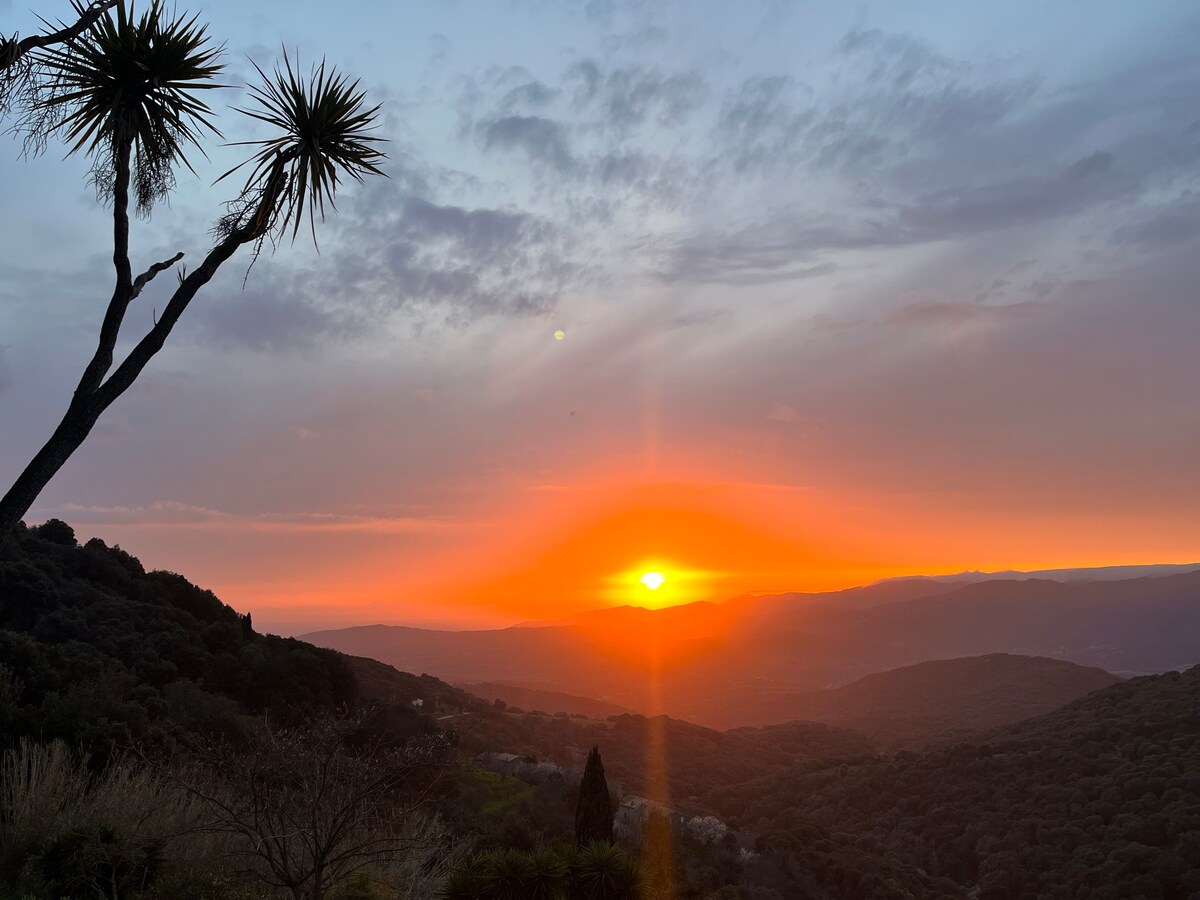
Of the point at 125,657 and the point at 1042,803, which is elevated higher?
the point at 125,657

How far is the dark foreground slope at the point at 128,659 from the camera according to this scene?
622 inches

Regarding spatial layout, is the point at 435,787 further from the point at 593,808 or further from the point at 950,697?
the point at 950,697

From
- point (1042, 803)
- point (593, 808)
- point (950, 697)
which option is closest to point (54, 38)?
point (593, 808)

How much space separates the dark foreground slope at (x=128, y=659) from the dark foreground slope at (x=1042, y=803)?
26111 mm

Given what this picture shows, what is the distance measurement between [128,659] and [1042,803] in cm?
4864

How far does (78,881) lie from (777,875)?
1187 inches

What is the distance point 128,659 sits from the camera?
29.6m

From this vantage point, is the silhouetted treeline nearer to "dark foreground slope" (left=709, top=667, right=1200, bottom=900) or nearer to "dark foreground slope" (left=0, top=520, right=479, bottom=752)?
"dark foreground slope" (left=0, top=520, right=479, bottom=752)

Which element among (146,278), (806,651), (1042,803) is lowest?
(1042,803)

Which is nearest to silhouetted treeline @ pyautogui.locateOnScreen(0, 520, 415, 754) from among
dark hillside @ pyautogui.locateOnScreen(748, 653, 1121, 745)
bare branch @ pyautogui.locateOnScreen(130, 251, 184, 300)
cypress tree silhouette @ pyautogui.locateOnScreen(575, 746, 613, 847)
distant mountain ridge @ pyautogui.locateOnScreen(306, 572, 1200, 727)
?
cypress tree silhouette @ pyautogui.locateOnScreen(575, 746, 613, 847)

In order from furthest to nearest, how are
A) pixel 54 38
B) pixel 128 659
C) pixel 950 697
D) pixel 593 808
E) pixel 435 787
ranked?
pixel 950 697 < pixel 128 659 < pixel 435 787 < pixel 593 808 < pixel 54 38

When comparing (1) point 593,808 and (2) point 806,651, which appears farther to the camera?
(2) point 806,651

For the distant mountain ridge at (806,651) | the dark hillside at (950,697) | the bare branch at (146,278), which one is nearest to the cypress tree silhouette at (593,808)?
the bare branch at (146,278)

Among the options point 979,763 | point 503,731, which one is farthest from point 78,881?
point 979,763
